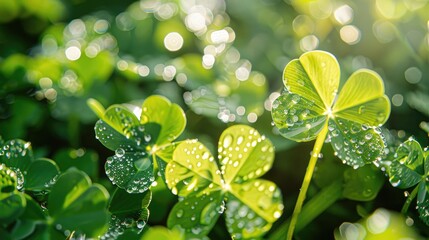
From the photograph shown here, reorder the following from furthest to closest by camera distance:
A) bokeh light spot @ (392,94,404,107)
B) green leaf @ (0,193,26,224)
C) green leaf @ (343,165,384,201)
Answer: bokeh light spot @ (392,94,404,107)
green leaf @ (343,165,384,201)
green leaf @ (0,193,26,224)

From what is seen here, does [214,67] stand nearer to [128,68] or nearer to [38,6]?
[128,68]

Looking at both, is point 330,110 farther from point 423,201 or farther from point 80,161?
point 80,161

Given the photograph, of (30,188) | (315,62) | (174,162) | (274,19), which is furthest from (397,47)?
(30,188)

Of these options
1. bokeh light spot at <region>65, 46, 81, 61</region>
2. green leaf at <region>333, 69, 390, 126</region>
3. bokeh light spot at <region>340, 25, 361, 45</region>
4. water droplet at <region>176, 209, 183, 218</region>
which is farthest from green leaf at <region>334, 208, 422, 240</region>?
bokeh light spot at <region>65, 46, 81, 61</region>

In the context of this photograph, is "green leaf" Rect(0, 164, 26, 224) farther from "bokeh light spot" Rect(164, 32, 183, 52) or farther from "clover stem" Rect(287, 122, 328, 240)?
"bokeh light spot" Rect(164, 32, 183, 52)

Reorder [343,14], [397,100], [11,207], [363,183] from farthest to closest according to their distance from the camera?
[343,14] < [397,100] < [363,183] < [11,207]

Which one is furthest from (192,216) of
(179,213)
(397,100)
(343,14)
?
(343,14)
